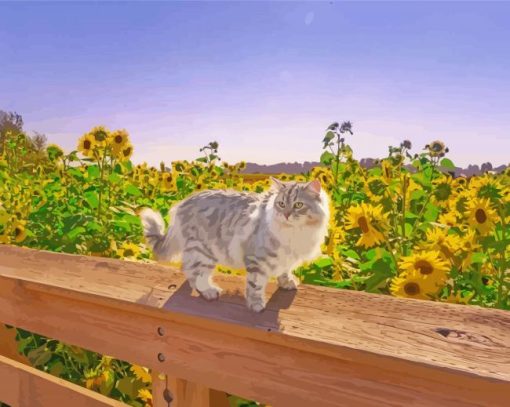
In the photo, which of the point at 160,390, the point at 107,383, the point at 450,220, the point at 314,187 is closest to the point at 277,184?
the point at 314,187

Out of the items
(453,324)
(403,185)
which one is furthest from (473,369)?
(403,185)

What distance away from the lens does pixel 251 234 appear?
59.3 inches

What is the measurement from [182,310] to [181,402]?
10.8 inches

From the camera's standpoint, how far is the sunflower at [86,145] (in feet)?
10.8

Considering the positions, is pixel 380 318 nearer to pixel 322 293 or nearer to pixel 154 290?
pixel 322 293

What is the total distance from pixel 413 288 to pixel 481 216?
449 mm

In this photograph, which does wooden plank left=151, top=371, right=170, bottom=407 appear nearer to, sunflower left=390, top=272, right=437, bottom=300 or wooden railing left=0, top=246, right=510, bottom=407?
wooden railing left=0, top=246, right=510, bottom=407

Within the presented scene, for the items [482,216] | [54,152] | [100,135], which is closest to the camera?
[482,216]

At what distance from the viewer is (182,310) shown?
5.10 feet

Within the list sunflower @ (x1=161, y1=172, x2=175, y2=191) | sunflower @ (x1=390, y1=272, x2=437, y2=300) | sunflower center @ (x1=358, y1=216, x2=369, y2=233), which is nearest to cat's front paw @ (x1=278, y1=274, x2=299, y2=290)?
sunflower @ (x1=390, y1=272, x2=437, y2=300)

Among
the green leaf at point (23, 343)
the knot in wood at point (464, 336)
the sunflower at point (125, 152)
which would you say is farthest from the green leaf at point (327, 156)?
the knot in wood at point (464, 336)

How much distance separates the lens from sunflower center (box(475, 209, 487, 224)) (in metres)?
1.94

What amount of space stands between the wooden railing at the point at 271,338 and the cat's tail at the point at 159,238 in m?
0.10

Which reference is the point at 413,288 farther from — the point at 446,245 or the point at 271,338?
the point at 271,338
